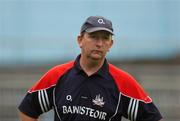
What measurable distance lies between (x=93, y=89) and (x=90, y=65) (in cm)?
20

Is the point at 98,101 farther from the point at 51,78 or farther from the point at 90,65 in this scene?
the point at 51,78

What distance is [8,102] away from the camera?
13.8m

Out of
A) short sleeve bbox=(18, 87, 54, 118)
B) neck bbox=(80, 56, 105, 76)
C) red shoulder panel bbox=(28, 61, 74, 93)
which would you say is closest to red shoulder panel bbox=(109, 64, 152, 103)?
neck bbox=(80, 56, 105, 76)

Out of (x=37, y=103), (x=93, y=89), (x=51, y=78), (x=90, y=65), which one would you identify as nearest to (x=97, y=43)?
(x=90, y=65)

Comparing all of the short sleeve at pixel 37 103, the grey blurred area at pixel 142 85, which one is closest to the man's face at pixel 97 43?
the short sleeve at pixel 37 103

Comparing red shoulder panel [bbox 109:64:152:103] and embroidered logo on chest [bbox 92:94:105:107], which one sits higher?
red shoulder panel [bbox 109:64:152:103]

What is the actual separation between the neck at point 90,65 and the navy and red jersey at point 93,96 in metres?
0.03

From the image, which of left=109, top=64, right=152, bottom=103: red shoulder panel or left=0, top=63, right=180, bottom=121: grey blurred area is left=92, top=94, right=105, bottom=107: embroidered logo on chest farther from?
left=0, top=63, right=180, bottom=121: grey blurred area

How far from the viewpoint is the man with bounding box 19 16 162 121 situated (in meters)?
6.16

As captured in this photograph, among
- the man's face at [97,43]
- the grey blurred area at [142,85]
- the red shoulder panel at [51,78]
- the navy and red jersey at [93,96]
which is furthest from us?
the grey blurred area at [142,85]

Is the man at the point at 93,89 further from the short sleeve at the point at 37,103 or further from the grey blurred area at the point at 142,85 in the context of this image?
the grey blurred area at the point at 142,85

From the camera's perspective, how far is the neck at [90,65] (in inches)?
248

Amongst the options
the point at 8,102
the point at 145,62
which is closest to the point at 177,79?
the point at 145,62

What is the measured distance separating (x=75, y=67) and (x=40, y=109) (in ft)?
1.51
